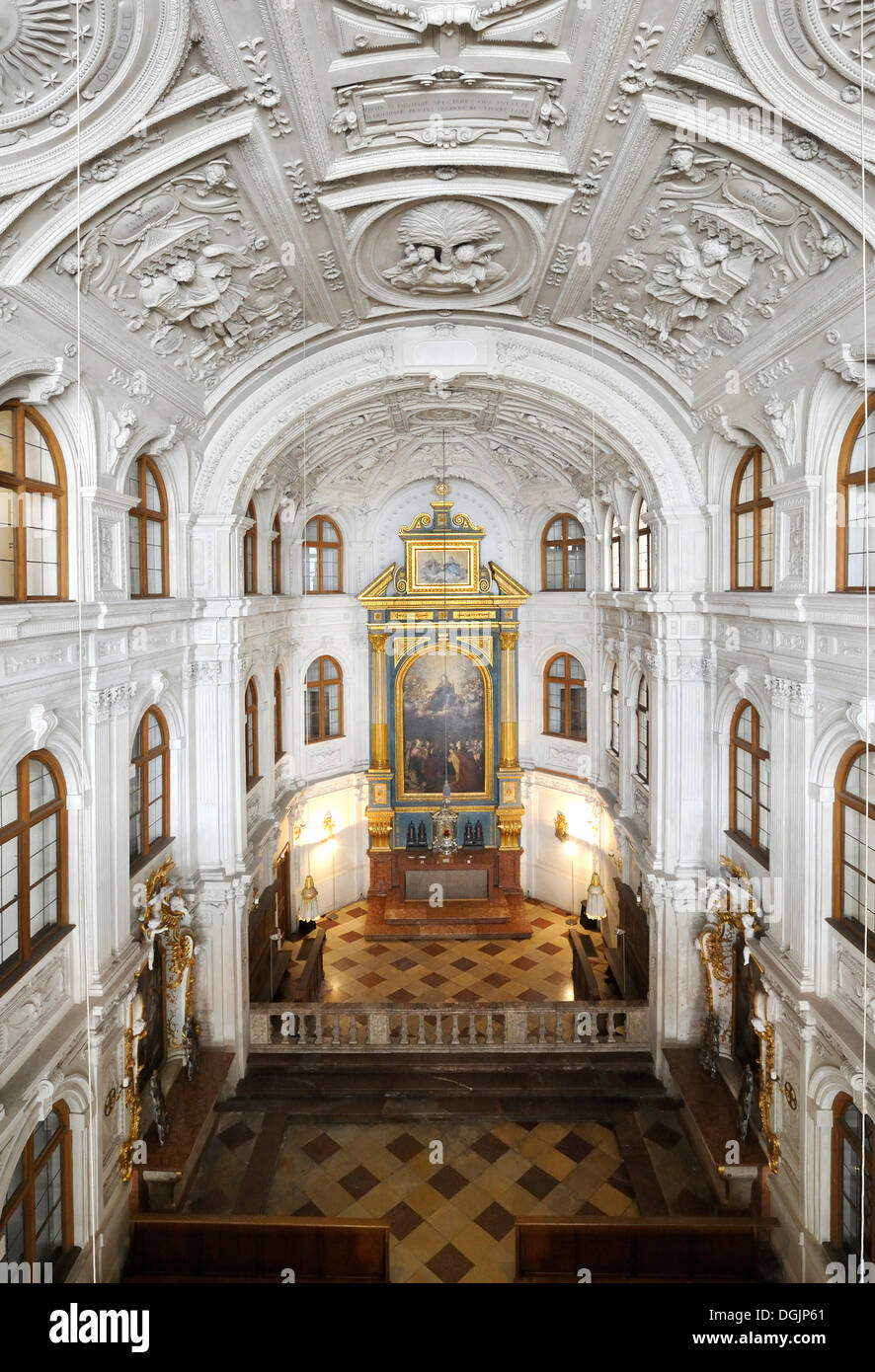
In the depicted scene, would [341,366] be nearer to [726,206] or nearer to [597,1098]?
[726,206]

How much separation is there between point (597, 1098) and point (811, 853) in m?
5.36

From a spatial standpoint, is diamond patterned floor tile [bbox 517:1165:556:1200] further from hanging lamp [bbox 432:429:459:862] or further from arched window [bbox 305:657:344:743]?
arched window [bbox 305:657:344:743]

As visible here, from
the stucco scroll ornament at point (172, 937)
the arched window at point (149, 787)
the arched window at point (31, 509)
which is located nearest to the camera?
the arched window at point (31, 509)

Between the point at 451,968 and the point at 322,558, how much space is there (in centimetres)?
910

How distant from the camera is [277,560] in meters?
14.5

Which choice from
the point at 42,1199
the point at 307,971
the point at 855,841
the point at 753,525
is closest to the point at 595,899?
the point at 307,971

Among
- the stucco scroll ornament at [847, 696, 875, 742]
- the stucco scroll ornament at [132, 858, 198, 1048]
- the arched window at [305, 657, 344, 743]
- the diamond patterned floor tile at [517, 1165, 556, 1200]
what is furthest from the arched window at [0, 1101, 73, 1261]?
the arched window at [305, 657, 344, 743]

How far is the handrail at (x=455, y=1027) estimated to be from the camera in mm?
11258

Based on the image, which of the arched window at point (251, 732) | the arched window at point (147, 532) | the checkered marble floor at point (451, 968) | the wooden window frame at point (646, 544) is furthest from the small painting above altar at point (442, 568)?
the arched window at point (147, 532)

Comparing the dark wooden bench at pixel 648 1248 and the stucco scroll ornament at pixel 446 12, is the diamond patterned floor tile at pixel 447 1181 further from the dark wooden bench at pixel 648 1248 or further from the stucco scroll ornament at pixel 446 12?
the stucco scroll ornament at pixel 446 12

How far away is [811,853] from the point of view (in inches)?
286

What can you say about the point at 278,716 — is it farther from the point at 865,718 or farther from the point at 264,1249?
the point at 865,718

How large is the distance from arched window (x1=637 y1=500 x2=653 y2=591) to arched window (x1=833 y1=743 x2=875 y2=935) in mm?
5306

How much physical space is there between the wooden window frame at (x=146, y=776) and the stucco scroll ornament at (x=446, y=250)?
579cm
